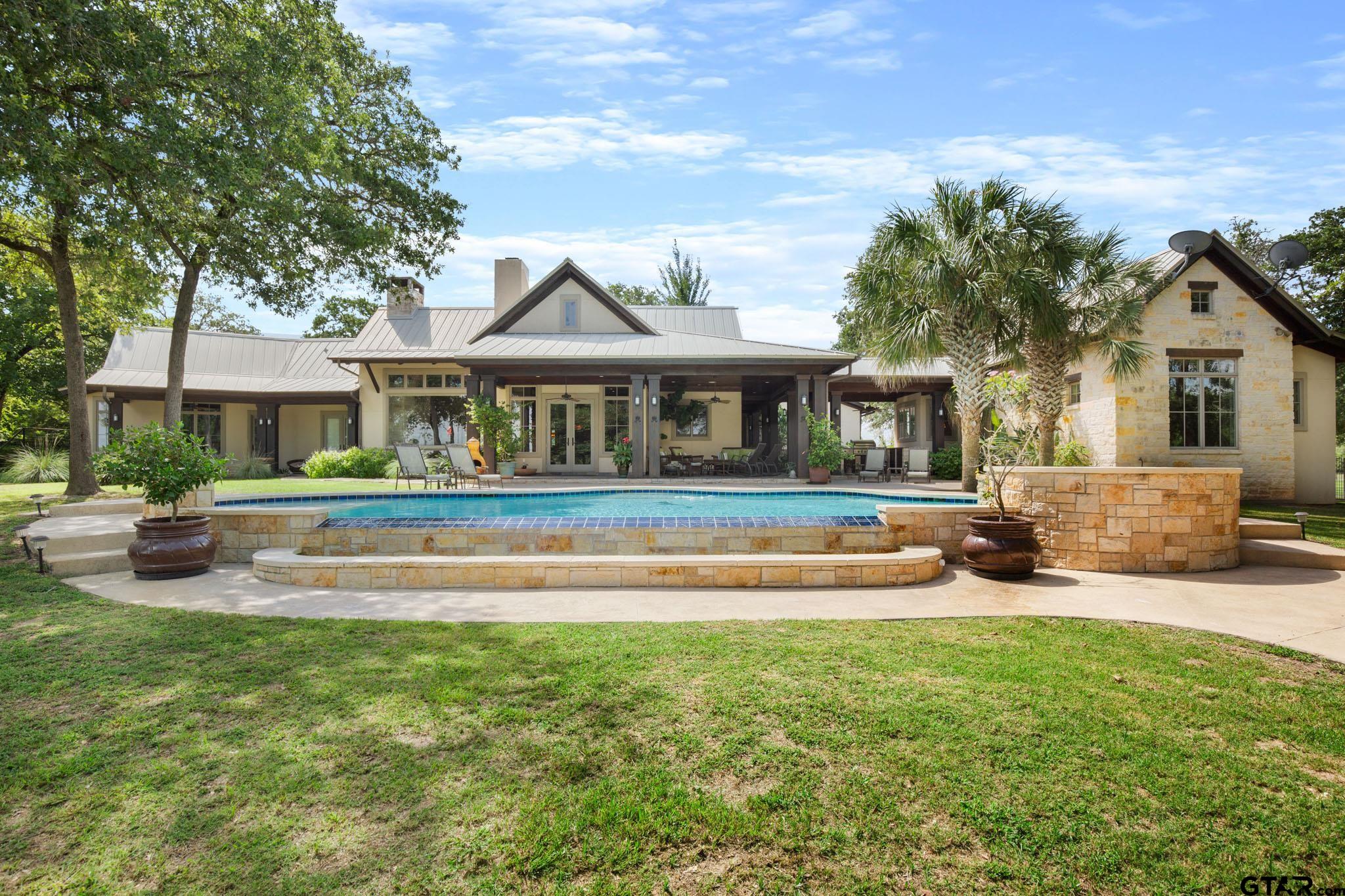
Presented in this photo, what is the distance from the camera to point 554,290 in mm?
18188

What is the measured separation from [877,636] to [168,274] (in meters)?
16.1

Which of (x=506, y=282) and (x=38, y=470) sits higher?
(x=506, y=282)

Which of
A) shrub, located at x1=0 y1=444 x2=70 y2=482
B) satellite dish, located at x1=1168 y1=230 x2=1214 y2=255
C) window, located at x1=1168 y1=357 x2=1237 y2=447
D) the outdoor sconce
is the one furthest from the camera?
shrub, located at x1=0 y1=444 x2=70 y2=482

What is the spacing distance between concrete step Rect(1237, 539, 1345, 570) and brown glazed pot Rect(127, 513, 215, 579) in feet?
35.1

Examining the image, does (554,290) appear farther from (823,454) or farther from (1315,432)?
(1315,432)

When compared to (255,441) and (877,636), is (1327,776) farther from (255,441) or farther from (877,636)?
(255,441)

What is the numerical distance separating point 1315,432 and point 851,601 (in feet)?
46.4

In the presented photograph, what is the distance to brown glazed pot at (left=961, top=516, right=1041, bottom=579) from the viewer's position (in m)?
5.99

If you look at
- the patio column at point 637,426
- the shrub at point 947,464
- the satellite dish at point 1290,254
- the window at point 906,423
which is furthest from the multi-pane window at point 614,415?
the satellite dish at point 1290,254

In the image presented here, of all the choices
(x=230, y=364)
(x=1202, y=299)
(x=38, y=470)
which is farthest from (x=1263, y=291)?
(x=38, y=470)

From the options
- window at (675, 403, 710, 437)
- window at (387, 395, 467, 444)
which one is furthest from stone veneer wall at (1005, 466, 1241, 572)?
window at (387, 395, 467, 444)

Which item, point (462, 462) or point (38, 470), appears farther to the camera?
point (38, 470)

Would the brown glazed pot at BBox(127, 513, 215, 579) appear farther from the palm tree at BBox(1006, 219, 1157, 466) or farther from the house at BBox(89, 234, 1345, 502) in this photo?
the palm tree at BBox(1006, 219, 1157, 466)

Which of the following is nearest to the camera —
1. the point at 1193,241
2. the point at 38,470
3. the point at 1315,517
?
the point at 1315,517
